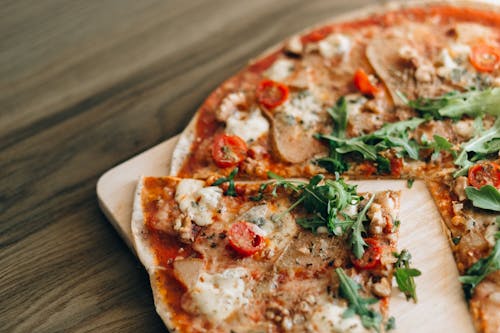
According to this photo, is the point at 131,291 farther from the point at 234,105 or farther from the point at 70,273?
the point at 234,105

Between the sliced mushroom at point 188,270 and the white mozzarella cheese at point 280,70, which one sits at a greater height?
the white mozzarella cheese at point 280,70

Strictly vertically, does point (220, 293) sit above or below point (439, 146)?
below

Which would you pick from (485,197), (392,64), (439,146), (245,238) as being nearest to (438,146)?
(439,146)

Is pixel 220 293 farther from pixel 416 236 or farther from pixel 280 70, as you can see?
pixel 280 70

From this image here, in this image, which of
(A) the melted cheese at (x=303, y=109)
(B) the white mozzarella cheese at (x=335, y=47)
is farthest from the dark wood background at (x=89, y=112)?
(A) the melted cheese at (x=303, y=109)

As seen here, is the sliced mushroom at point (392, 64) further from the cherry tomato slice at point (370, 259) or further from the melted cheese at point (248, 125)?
the cherry tomato slice at point (370, 259)

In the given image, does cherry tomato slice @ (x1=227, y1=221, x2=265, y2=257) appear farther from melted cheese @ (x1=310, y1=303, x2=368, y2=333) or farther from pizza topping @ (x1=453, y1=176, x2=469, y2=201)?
pizza topping @ (x1=453, y1=176, x2=469, y2=201)
